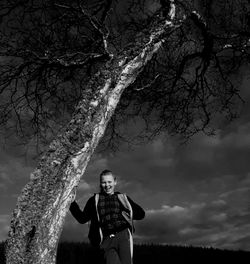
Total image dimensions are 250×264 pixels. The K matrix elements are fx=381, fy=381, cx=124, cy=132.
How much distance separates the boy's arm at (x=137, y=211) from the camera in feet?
16.8

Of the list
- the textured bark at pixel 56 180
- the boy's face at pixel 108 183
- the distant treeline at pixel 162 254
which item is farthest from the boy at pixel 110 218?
the distant treeline at pixel 162 254

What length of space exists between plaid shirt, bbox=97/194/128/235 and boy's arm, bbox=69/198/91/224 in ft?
0.65

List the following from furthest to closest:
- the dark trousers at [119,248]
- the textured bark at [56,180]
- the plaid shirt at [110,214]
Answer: the plaid shirt at [110,214], the dark trousers at [119,248], the textured bark at [56,180]

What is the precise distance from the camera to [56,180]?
12.4 ft

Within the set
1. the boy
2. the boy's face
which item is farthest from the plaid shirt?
the boy's face

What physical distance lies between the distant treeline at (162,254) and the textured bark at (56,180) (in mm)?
6150

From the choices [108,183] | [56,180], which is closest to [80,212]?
[108,183]

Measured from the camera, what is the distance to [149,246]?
36.5 feet

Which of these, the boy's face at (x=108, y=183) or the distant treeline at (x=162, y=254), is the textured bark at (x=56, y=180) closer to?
the boy's face at (x=108, y=183)

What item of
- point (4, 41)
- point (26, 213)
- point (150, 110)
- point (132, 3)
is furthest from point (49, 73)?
point (26, 213)

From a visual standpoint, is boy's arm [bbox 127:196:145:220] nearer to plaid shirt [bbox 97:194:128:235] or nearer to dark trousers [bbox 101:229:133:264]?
plaid shirt [bbox 97:194:128:235]

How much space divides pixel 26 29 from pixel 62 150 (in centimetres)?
408

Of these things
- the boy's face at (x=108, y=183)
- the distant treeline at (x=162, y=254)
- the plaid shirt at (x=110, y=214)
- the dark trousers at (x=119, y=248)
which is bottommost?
the dark trousers at (x=119, y=248)

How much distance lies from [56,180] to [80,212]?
1.37m
